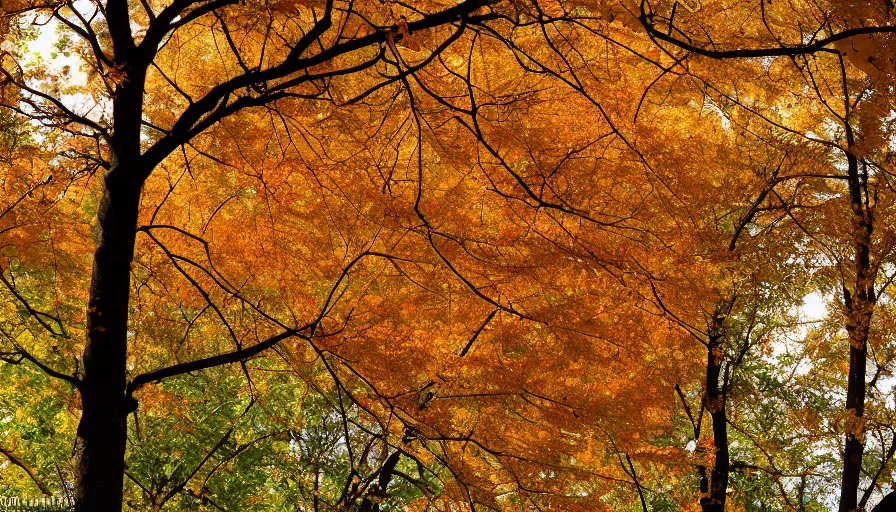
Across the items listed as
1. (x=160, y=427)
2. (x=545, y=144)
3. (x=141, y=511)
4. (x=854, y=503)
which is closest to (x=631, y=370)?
A: (x=545, y=144)

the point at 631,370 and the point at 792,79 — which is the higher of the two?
the point at 792,79

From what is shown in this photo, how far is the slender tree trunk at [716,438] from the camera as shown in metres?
8.72

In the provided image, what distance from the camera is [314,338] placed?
13.0ft

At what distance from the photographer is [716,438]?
29.3ft

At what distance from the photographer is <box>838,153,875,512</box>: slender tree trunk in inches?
279

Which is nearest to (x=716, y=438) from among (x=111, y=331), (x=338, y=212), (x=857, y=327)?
(x=857, y=327)

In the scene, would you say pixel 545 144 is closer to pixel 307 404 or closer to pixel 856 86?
pixel 856 86

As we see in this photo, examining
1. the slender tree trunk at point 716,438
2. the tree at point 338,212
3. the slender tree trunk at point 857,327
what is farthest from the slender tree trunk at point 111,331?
the slender tree trunk at point 716,438

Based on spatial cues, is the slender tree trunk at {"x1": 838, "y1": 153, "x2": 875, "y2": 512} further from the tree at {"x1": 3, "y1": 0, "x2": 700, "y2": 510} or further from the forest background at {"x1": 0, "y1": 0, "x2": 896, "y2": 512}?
the tree at {"x1": 3, "y1": 0, "x2": 700, "y2": 510}

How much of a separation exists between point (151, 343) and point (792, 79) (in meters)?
6.90

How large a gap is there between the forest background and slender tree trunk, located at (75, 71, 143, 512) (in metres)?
0.01

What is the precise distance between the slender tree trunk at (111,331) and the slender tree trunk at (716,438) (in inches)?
263

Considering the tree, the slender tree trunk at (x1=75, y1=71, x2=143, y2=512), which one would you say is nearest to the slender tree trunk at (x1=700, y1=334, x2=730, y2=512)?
the tree

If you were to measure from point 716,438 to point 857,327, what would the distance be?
7.97 feet
